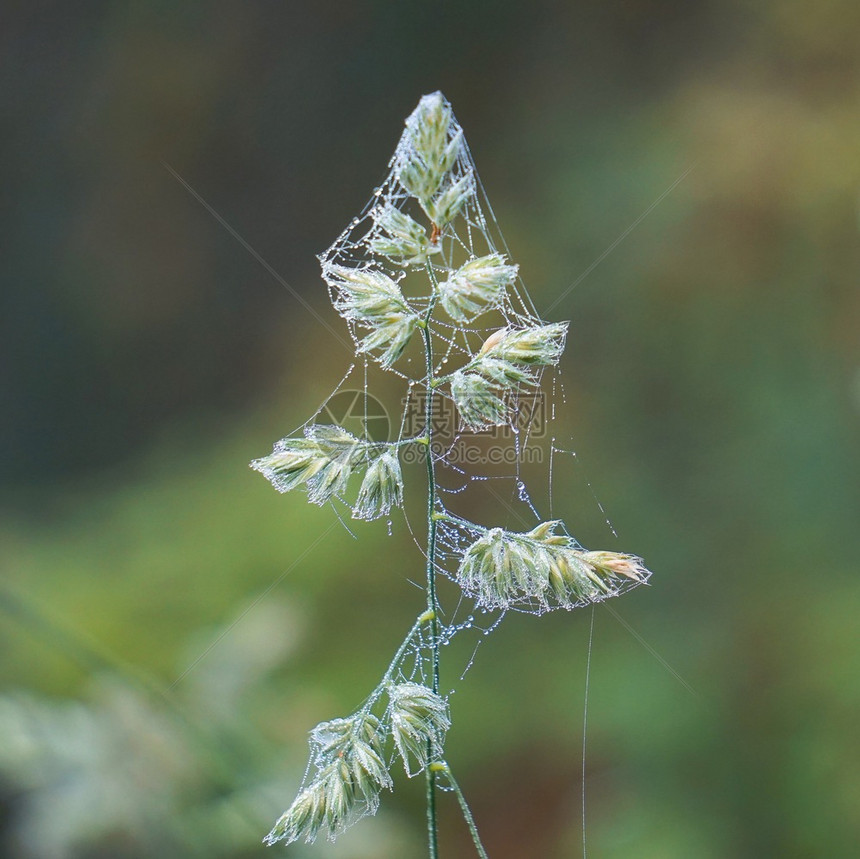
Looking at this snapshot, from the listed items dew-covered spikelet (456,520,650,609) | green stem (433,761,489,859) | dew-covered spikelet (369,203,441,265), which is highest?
dew-covered spikelet (369,203,441,265)

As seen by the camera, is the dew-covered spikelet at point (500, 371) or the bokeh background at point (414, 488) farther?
the bokeh background at point (414, 488)

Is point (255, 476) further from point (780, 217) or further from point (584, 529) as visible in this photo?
point (780, 217)

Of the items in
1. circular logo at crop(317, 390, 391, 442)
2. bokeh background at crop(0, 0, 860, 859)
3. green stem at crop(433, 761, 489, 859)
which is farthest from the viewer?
circular logo at crop(317, 390, 391, 442)

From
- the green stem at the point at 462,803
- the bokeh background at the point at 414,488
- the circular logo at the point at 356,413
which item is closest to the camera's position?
the green stem at the point at 462,803

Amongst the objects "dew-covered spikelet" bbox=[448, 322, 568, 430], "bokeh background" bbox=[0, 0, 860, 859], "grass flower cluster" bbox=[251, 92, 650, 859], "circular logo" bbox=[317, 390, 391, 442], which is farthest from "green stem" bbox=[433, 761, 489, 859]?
"circular logo" bbox=[317, 390, 391, 442]

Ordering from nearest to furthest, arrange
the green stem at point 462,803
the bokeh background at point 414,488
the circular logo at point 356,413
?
1. the green stem at point 462,803
2. the bokeh background at point 414,488
3. the circular logo at point 356,413

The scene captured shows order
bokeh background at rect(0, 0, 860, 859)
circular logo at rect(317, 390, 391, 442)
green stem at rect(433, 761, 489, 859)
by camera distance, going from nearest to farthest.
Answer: green stem at rect(433, 761, 489, 859) < bokeh background at rect(0, 0, 860, 859) < circular logo at rect(317, 390, 391, 442)

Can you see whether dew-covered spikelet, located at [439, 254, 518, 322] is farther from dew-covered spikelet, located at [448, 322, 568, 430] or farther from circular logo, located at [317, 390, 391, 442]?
circular logo, located at [317, 390, 391, 442]

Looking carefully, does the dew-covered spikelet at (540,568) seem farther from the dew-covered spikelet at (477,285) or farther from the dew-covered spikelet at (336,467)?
the dew-covered spikelet at (477,285)

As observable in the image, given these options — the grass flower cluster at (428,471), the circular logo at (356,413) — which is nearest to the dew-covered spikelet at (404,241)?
the grass flower cluster at (428,471)
